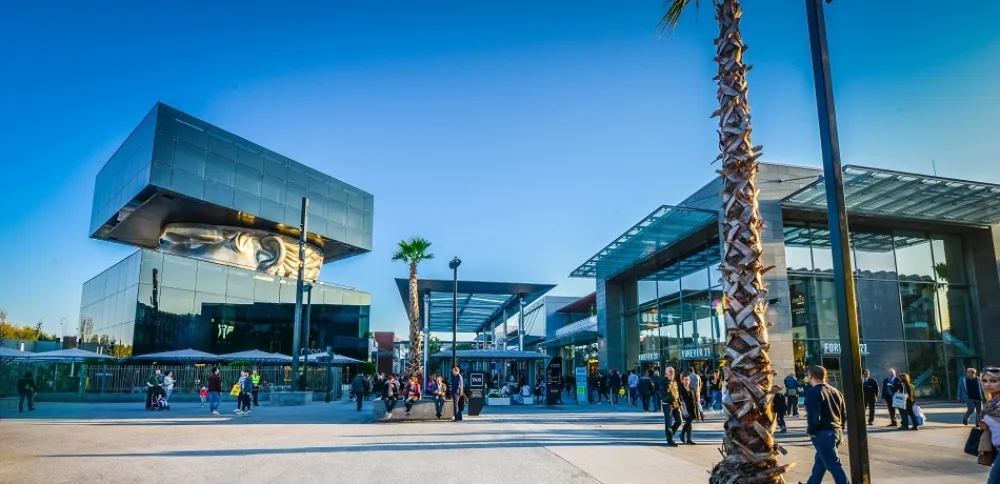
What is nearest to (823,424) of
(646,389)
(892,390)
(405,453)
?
(405,453)

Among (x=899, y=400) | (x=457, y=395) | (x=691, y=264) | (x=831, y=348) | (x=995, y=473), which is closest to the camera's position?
(x=995, y=473)

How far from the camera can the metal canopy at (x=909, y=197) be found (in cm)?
2052

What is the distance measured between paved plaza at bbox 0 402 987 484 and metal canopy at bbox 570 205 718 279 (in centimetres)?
938

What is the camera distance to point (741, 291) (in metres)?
6.07

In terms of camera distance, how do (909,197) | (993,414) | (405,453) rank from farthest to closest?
(909,197) → (405,453) → (993,414)

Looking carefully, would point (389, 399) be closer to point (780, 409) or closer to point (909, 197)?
point (780, 409)

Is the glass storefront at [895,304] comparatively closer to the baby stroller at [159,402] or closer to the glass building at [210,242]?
the baby stroller at [159,402]

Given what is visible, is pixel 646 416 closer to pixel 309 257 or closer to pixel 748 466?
pixel 748 466

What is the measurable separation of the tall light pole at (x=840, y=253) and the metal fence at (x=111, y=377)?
95.4 feet

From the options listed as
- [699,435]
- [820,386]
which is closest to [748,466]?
[820,386]

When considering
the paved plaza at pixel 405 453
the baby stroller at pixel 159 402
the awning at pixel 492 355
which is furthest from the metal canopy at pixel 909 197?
the baby stroller at pixel 159 402

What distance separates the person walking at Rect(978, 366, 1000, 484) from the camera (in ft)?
16.2

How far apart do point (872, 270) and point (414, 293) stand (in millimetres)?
19252

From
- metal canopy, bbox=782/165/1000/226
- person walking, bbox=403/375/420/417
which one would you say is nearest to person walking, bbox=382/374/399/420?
person walking, bbox=403/375/420/417
